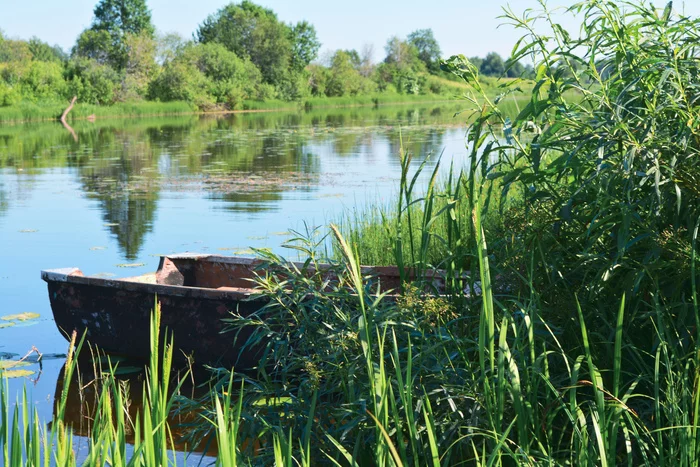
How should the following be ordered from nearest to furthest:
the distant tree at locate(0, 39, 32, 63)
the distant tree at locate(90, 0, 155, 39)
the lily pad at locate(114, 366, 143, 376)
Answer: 1. the lily pad at locate(114, 366, 143, 376)
2. the distant tree at locate(90, 0, 155, 39)
3. the distant tree at locate(0, 39, 32, 63)

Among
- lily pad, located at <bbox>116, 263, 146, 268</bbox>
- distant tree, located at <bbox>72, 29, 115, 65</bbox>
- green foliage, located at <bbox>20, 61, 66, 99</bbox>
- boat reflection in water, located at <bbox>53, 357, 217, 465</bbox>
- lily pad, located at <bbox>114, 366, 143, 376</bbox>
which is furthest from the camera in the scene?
distant tree, located at <bbox>72, 29, 115, 65</bbox>

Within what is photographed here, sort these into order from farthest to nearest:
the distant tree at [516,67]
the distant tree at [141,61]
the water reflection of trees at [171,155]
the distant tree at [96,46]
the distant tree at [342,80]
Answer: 1. the distant tree at [342,80]
2. the distant tree at [96,46]
3. the distant tree at [141,61]
4. the water reflection of trees at [171,155]
5. the distant tree at [516,67]

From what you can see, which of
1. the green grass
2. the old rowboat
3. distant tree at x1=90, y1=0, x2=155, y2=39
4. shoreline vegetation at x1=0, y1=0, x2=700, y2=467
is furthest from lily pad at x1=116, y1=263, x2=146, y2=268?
distant tree at x1=90, y1=0, x2=155, y2=39

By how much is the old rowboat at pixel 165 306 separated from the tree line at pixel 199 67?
36.4 meters

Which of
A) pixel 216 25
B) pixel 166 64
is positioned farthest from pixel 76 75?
pixel 216 25

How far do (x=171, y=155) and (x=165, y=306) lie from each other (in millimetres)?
16102

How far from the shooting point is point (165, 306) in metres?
A: 5.09

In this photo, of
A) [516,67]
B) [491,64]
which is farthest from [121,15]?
[491,64]

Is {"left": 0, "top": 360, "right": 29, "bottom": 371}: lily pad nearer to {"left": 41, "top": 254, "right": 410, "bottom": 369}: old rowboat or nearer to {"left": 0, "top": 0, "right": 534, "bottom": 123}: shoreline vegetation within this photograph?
{"left": 41, "top": 254, "right": 410, "bottom": 369}: old rowboat

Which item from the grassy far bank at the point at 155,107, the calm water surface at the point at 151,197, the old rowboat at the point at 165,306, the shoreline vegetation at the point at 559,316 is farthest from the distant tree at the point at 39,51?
the shoreline vegetation at the point at 559,316

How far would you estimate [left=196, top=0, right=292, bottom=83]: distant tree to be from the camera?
64062 millimetres

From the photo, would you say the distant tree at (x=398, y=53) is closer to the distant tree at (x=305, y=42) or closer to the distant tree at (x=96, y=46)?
the distant tree at (x=305, y=42)

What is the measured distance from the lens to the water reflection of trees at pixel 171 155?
42.4 ft

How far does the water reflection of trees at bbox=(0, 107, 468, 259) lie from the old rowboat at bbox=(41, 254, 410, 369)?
316 centimetres
